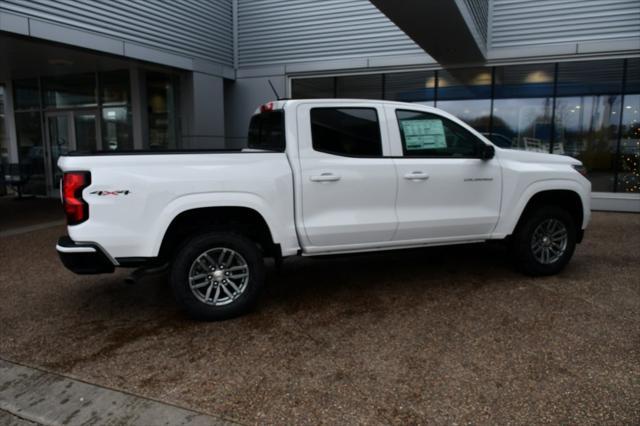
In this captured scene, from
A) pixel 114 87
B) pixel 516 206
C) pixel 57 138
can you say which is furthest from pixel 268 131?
pixel 57 138

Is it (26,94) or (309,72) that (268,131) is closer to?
(309,72)

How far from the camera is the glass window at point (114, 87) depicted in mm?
12289

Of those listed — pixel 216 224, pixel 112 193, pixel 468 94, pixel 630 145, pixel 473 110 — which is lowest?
pixel 216 224

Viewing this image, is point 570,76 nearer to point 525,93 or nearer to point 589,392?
point 525,93

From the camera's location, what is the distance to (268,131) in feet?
16.5

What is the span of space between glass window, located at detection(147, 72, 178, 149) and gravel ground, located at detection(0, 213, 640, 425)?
679cm

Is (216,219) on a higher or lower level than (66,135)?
lower

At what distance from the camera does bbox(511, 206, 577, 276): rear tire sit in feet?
17.8

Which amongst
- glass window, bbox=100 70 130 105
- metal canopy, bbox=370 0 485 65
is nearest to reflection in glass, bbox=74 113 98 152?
glass window, bbox=100 70 130 105

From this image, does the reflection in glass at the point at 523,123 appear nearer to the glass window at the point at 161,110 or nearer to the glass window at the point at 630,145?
the glass window at the point at 630,145

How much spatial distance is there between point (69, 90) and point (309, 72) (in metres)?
6.47

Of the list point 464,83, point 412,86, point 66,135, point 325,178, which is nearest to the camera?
point 325,178

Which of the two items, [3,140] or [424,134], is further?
[3,140]

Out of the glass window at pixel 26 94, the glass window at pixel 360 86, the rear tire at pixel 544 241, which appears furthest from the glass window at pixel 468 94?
the glass window at pixel 26 94
